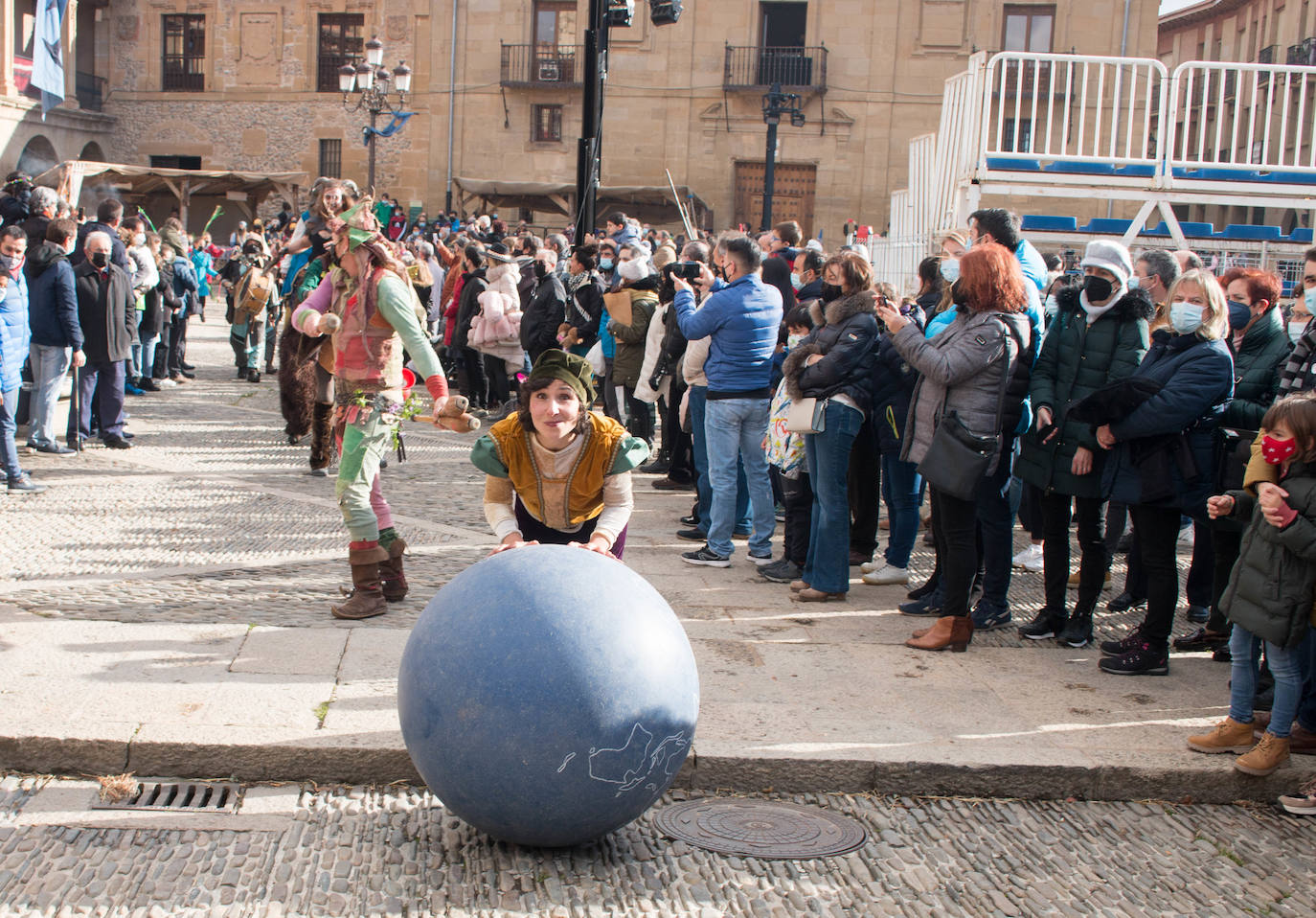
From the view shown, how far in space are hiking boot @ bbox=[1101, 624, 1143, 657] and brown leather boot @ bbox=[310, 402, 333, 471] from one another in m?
5.55

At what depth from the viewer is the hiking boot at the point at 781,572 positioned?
7.50 meters

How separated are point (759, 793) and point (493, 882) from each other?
1.21 m

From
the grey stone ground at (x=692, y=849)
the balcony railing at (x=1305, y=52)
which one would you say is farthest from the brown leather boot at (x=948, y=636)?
the balcony railing at (x=1305, y=52)

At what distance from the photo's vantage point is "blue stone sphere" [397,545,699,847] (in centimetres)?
356

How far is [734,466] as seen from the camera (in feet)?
25.7

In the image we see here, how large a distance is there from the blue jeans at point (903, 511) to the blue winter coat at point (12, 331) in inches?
244

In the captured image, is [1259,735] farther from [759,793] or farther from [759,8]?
[759,8]

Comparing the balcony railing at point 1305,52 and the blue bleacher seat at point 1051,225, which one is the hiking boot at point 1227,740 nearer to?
the blue bleacher seat at point 1051,225

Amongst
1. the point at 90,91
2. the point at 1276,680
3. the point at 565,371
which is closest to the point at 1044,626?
the point at 1276,680

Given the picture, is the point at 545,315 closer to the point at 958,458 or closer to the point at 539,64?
the point at 958,458

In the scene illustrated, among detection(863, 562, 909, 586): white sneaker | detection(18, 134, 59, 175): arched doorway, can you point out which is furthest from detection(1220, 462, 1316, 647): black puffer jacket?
detection(18, 134, 59, 175): arched doorway

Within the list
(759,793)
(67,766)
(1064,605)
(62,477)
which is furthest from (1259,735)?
(62,477)

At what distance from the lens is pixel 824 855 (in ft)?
13.5

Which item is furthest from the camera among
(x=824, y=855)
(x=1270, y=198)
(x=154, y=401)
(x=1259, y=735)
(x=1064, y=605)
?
(x=154, y=401)
